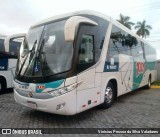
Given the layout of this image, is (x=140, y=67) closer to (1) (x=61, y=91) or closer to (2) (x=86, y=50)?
(2) (x=86, y=50)

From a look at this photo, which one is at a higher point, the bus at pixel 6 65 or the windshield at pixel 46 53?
the windshield at pixel 46 53

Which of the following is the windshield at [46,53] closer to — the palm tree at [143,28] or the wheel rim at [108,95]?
the wheel rim at [108,95]

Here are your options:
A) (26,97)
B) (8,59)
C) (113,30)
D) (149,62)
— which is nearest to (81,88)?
(26,97)

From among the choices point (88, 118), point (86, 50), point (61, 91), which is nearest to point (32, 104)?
point (61, 91)

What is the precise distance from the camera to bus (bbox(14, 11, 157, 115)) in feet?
18.0

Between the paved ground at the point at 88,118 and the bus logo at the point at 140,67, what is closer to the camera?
the paved ground at the point at 88,118

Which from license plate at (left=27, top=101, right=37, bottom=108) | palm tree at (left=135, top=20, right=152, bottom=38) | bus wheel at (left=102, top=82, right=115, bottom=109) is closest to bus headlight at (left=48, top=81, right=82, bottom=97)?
license plate at (left=27, top=101, right=37, bottom=108)

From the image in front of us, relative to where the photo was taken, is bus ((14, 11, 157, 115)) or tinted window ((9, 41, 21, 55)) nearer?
bus ((14, 11, 157, 115))

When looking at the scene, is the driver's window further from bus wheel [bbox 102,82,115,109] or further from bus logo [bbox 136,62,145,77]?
bus logo [bbox 136,62,145,77]

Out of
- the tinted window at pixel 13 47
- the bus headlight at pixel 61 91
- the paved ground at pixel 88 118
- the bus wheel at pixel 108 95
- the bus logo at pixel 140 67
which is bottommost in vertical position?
the paved ground at pixel 88 118

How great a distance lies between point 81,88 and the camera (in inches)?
229

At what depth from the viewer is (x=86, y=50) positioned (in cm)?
616

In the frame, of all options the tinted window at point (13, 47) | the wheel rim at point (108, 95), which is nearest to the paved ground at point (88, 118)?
the wheel rim at point (108, 95)

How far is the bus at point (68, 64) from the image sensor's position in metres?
5.50
